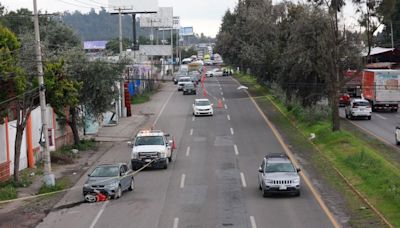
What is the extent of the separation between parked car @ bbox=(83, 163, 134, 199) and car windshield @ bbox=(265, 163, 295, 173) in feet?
20.6

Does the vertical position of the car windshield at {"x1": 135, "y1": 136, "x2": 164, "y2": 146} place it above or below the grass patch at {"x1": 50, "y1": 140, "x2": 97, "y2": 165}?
above

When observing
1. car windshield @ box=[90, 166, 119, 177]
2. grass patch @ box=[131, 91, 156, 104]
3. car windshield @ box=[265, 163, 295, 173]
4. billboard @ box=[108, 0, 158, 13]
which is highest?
billboard @ box=[108, 0, 158, 13]

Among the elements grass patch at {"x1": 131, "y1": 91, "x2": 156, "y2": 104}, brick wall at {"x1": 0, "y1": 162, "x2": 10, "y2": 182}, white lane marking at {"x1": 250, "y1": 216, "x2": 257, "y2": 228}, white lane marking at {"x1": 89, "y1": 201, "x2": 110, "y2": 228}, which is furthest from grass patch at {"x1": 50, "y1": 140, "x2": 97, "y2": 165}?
grass patch at {"x1": 131, "y1": 91, "x2": 156, "y2": 104}

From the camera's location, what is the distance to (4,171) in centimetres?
3316

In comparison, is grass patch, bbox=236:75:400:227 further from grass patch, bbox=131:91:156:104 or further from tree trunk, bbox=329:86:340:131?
grass patch, bbox=131:91:156:104

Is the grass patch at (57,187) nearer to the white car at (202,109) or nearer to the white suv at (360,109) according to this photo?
the white car at (202,109)

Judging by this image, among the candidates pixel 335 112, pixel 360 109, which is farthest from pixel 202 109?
pixel 335 112

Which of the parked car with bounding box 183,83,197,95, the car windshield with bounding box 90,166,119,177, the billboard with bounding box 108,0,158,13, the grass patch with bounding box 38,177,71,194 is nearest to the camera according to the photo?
the car windshield with bounding box 90,166,119,177

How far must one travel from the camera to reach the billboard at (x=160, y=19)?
153 metres

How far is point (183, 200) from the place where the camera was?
1086 inches

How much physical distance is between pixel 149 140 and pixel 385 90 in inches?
1260

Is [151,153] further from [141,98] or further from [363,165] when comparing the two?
[141,98]

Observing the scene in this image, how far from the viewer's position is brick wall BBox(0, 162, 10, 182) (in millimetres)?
32791

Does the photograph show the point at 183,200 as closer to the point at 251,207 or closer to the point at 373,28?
the point at 251,207
